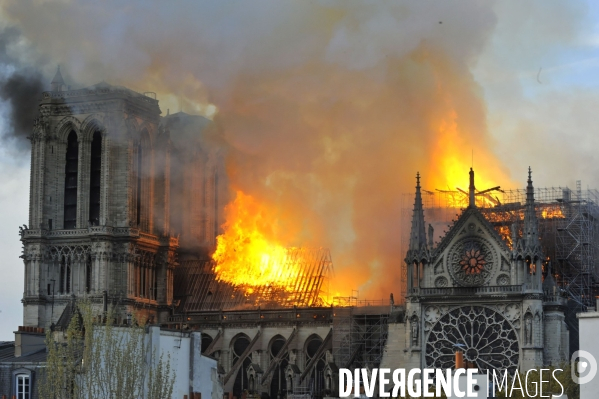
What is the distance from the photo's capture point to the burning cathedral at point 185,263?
93.3m

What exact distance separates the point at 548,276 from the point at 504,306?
145 inches

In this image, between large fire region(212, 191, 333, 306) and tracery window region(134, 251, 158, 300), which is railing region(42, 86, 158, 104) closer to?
large fire region(212, 191, 333, 306)

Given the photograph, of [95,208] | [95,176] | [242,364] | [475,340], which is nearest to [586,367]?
[475,340]

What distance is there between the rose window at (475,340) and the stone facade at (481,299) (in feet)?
0.19

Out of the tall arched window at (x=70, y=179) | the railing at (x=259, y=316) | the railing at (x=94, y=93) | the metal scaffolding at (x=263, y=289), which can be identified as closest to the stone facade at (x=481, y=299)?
the railing at (x=259, y=316)

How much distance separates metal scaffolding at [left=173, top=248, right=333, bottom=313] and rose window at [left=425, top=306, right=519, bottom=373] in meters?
17.2

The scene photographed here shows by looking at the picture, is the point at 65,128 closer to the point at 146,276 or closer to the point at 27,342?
the point at 146,276

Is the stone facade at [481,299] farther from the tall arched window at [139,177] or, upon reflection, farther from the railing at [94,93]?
the railing at [94,93]

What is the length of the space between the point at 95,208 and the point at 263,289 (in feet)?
44.9

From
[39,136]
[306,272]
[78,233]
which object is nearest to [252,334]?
[306,272]

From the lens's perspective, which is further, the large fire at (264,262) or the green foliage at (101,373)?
the large fire at (264,262)

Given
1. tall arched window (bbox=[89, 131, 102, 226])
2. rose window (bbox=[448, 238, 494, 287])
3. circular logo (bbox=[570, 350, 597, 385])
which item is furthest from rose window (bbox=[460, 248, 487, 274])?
circular logo (bbox=[570, 350, 597, 385])

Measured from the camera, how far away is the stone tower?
11100 cm

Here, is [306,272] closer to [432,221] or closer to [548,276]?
[432,221]
